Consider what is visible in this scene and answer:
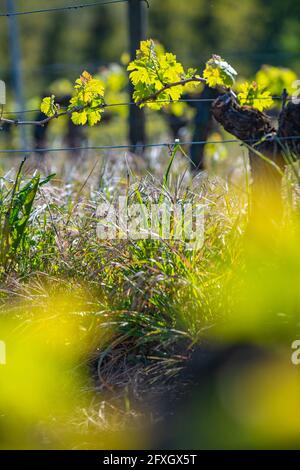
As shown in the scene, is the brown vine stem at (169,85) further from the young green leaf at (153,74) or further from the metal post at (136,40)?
the metal post at (136,40)

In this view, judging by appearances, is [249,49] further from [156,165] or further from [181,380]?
[181,380]

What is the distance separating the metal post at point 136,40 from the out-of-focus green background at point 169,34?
321 inches

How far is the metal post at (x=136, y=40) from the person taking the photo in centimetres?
650

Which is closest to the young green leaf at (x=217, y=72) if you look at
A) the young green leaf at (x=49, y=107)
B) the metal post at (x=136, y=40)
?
the young green leaf at (x=49, y=107)

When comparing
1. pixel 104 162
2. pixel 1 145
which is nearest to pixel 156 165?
pixel 104 162

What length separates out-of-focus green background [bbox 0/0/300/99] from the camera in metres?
16.9

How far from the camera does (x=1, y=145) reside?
12617 mm

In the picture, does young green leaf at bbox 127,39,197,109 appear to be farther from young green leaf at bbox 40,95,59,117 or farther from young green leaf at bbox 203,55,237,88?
young green leaf at bbox 40,95,59,117

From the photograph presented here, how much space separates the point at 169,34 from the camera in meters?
18.1

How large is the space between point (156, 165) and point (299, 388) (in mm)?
3678

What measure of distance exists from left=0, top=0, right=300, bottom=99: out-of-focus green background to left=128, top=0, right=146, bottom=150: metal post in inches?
321

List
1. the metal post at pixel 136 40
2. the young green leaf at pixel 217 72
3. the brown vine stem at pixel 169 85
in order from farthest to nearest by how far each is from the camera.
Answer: the metal post at pixel 136 40
the brown vine stem at pixel 169 85
the young green leaf at pixel 217 72

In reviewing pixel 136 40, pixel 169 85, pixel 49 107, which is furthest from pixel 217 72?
pixel 136 40

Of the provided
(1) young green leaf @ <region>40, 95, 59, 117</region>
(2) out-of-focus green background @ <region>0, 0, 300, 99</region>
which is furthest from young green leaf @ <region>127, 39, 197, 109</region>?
(2) out-of-focus green background @ <region>0, 0, 300, 99</region>
